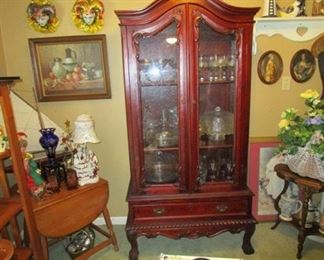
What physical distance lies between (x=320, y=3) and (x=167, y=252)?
7.97ft

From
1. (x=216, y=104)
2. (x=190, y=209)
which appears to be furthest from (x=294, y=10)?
(x=190, y=209)

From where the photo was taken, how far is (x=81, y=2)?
6.79 ft

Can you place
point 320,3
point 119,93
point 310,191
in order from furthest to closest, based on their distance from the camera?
point 119,93, point 320,3, point 310,191

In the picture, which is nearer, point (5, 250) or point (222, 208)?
point (5, 250)

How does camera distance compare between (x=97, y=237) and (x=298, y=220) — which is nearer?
(x=298, y=220)

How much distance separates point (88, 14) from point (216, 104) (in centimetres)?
125

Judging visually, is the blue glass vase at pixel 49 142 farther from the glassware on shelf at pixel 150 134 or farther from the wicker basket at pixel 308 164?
the wicker basket at pixel 308 164

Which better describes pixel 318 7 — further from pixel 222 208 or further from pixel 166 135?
pixel 222 208

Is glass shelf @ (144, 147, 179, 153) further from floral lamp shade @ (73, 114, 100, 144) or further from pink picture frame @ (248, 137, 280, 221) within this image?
pink picture frame @ (248, 137, 280, 221)

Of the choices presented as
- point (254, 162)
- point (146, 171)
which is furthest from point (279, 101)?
point (146, 171)

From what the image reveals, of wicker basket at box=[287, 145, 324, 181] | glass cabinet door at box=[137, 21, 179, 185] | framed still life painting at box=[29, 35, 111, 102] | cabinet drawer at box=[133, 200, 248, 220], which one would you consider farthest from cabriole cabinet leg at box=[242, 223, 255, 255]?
framed still life painting at box=[29, 35, 111, 102]

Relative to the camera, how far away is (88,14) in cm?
208

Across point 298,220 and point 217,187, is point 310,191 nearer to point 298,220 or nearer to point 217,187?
point 298,220

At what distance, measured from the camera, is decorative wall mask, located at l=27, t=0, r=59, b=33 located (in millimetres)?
2068
